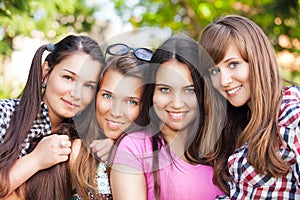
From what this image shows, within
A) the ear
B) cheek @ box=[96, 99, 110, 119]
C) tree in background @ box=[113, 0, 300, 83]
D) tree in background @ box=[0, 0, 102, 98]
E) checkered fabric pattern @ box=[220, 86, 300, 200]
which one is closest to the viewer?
checkered fabric pattern @ box=[220, 86, 300, 200]

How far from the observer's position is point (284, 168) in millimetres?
1917

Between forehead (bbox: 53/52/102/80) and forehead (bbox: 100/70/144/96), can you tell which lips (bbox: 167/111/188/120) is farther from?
forehead (bbox: 53/52/102/80)

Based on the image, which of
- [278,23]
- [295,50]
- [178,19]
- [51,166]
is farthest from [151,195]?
[178,19]

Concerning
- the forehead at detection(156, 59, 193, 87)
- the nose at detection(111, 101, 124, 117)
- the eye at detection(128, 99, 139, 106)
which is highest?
the forehead at detection(156, 59, 193, 87)

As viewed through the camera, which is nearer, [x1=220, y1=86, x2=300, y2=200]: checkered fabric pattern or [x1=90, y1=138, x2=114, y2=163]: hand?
[x1=220, y1=86, x2=300, y2=200]: checkered fabric pattern

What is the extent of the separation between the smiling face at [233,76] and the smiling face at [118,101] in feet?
1.20

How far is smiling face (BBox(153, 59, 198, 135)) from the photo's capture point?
7.11 ft

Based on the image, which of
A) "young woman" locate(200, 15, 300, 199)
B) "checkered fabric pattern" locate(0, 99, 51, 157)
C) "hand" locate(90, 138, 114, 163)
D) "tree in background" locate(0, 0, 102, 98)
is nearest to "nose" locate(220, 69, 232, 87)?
"young woman" locate(200, 15, 300, 199)

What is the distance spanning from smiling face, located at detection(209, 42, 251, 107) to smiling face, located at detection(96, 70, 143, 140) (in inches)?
14.4

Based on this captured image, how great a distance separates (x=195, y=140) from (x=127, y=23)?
21.8ft

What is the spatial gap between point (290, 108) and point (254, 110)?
0.16 metres

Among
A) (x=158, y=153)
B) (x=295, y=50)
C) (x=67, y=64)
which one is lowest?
(x=158, y=153)

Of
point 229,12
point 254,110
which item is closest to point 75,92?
point 254,110

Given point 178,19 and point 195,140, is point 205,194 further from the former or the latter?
point 178,19
